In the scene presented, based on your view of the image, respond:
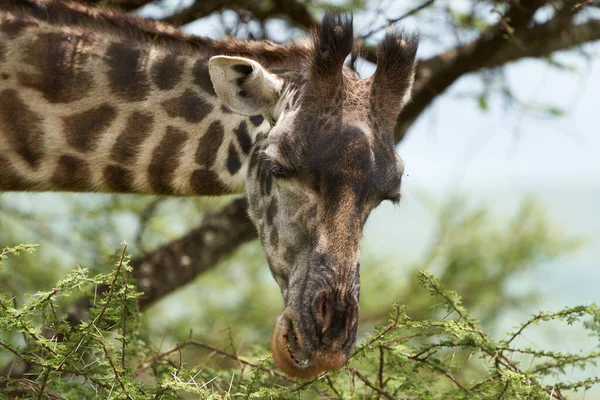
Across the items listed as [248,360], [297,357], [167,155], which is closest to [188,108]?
[167,155]

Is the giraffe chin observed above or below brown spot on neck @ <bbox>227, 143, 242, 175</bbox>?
below

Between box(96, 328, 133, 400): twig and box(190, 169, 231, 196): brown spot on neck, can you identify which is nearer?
box(96, 328, 133, 400): twig

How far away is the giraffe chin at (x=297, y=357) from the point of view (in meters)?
4.30

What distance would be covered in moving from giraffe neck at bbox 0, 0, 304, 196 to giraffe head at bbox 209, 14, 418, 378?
0.41 metres

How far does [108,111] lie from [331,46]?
5.25 ft

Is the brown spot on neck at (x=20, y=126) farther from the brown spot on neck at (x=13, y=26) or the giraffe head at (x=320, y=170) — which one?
the giraffe head at (x=320, y=170)

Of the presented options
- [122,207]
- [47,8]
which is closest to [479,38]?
[47,8]

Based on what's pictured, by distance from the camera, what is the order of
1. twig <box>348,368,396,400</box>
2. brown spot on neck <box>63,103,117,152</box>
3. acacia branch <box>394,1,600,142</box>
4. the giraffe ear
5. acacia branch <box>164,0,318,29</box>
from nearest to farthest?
twig <box>348,368,396,400</box>
the giraffe ear
brown spot on neck <box>63,103,117,152</box>
acacia branch <box>164,0,318,29</box>
acacia branch <box>394,1,600,142</box>

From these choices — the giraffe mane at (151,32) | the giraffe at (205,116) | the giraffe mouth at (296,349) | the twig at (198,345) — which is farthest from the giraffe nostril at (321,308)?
the giraffe mane at (151,32)

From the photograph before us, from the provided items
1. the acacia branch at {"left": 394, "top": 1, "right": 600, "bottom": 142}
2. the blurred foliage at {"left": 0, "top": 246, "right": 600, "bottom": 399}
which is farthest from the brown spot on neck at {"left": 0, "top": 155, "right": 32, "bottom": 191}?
the acacia branch at {"left": 394, "top": 1, "right": 600, "bottom": 142}

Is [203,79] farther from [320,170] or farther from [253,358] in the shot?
[253,358]

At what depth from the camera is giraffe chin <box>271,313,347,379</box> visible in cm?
430

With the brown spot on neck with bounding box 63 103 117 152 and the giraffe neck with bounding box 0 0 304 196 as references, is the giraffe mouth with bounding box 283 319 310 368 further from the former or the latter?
the brown spot on neck with bounding box 63 103 117 152

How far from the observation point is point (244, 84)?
509 cm
